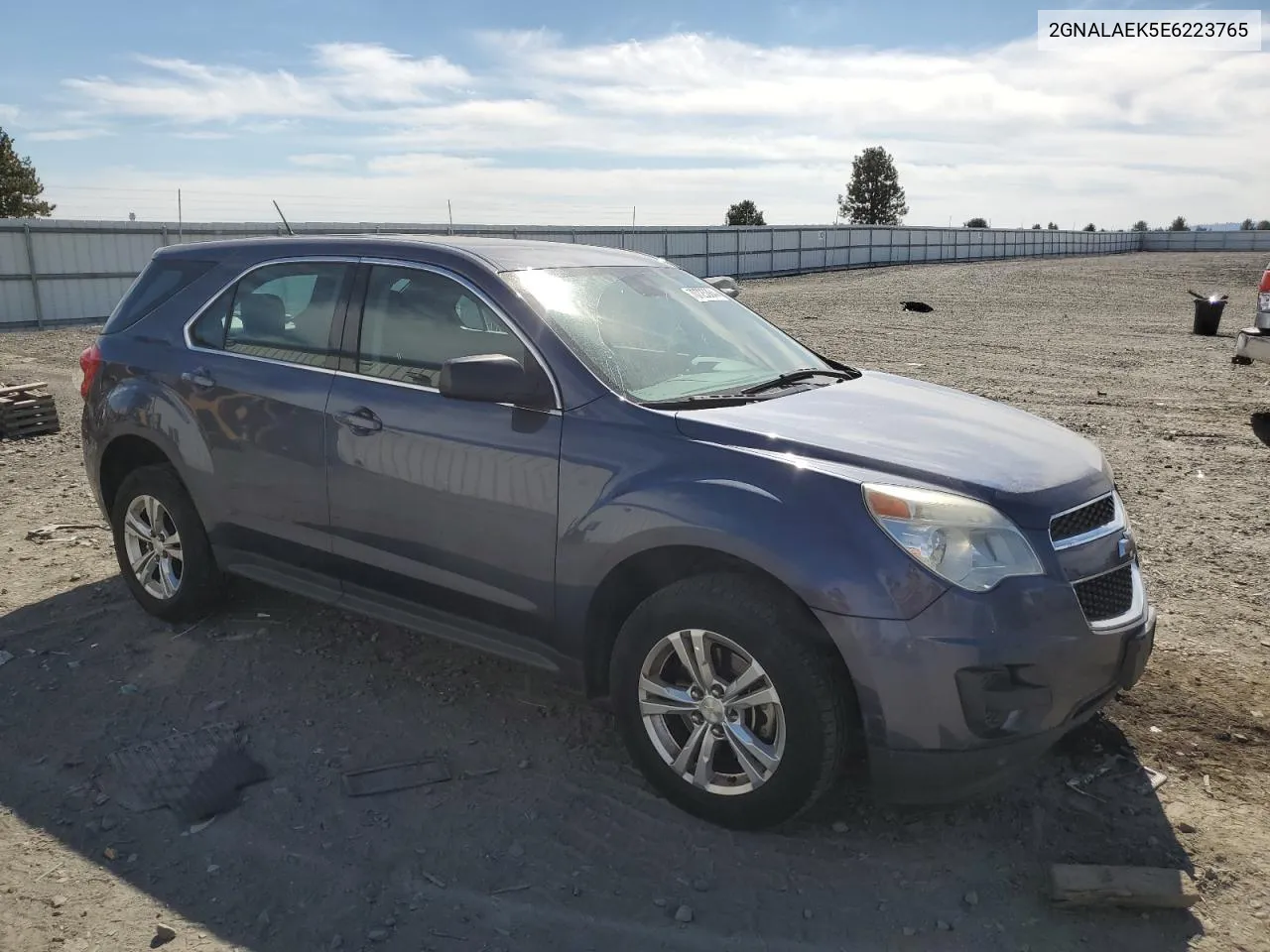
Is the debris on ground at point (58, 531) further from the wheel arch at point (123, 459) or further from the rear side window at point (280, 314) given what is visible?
the rear side window at point (280, 314)

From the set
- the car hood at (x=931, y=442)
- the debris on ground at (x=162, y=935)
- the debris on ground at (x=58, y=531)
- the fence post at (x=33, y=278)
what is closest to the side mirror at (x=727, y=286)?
the car hood at (x=931, y=442)

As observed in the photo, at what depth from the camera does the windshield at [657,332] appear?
379 cm

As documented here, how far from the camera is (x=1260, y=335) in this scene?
33.4ft

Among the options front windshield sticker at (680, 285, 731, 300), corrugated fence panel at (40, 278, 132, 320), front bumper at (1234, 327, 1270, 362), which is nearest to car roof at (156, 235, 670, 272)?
front windshield sticker at (680, 285, 731, 300)

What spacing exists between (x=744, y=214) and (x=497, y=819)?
3337 inches

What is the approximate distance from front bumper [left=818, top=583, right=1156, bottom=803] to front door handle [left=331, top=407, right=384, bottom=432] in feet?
6.44

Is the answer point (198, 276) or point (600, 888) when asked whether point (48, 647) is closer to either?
point (198, 276)

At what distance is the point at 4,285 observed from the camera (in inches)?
906

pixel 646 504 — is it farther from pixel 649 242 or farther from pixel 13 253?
pixel 649 242

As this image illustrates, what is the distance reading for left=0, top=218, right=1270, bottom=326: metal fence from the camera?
23.5m

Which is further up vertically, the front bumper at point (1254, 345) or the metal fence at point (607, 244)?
the metal fence at point (607, 244)

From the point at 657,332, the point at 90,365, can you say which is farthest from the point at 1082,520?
the point at 90,365

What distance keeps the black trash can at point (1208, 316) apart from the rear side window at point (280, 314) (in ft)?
59.0

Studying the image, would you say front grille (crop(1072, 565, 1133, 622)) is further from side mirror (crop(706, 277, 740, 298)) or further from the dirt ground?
side mirror (crop(706, 277, 740, 298))
